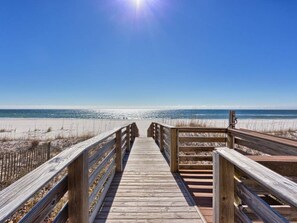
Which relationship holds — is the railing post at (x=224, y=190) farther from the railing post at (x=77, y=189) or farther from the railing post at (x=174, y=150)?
the railing post at (x=174, y=150)

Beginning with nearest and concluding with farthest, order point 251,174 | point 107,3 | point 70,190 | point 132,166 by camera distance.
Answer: point 251,174, point 70,190, point 132,166, point 107,3

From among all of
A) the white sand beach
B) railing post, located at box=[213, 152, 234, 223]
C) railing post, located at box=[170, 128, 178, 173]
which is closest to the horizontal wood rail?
railing post, located at box=[213, 152, 234, 223]

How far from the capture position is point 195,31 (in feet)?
31.2

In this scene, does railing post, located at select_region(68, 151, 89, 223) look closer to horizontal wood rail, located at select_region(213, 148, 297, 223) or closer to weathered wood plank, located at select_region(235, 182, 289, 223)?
horizontal wood rail, located at select_region(213, 148, 297, 223)

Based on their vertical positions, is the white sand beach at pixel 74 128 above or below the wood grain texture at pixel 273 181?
below

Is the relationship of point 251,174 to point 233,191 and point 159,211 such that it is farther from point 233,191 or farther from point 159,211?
point 159,211

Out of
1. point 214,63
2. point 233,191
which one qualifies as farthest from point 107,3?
point 214,63

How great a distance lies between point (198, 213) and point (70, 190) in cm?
185

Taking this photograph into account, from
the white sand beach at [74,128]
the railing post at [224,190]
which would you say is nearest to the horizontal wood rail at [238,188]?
the railing post at [224,190]

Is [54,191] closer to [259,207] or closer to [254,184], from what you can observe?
[259,207]

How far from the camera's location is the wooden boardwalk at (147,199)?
269 cm

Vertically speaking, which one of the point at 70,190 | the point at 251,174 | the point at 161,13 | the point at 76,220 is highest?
the point at 161,13

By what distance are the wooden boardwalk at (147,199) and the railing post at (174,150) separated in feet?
0.61

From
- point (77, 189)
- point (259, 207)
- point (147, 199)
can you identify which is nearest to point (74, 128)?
point (147, 199)
